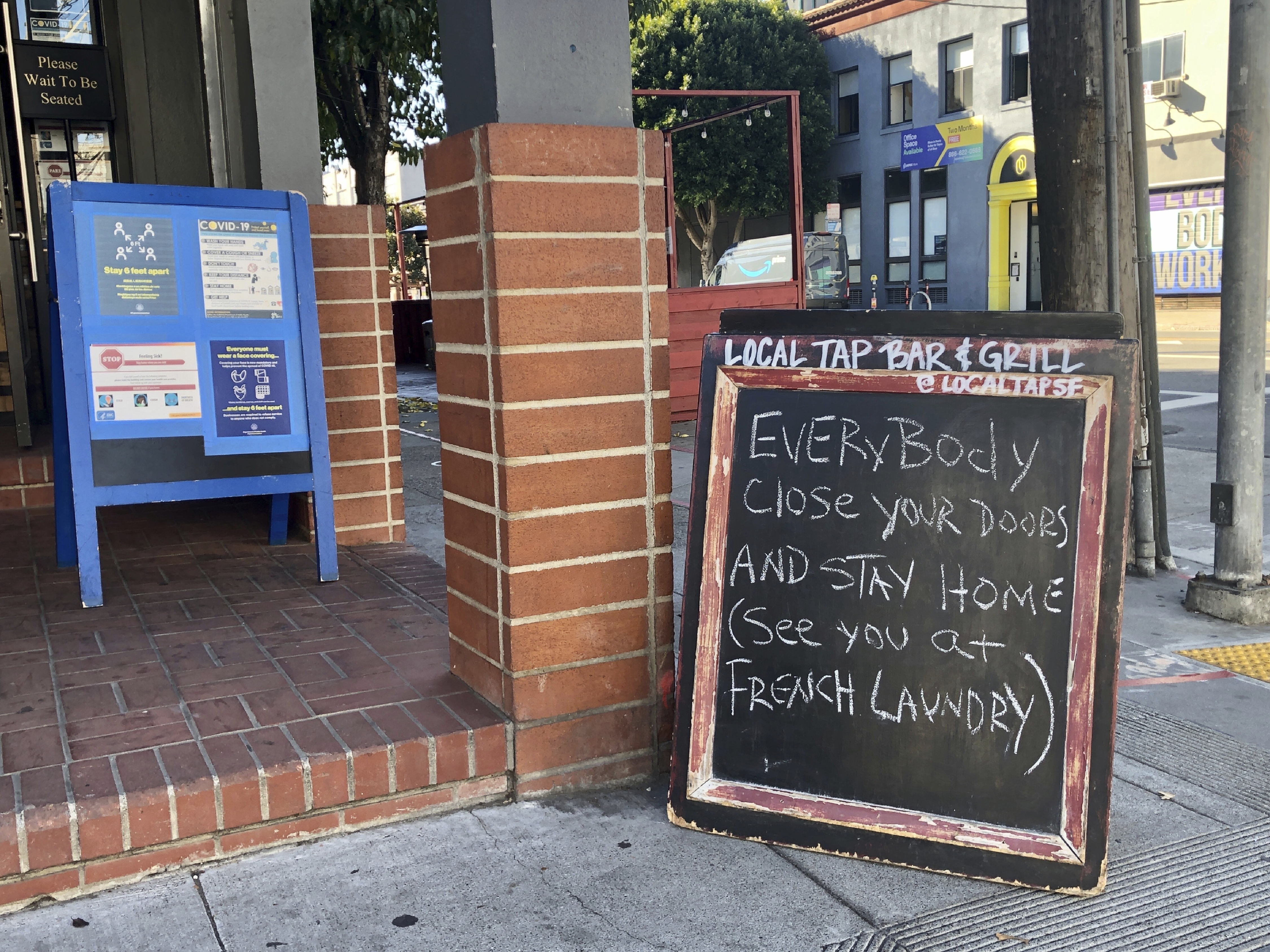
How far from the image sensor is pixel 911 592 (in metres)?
2.55

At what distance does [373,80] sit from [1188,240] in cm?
1901

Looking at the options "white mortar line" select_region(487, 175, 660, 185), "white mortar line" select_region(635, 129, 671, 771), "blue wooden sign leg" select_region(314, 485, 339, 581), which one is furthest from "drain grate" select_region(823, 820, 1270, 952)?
"blue wooden sign leg" select_region(314, 485, 339, 581)

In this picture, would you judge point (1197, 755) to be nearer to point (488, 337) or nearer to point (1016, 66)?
point (488, 337)

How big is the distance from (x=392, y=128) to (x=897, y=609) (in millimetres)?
13732

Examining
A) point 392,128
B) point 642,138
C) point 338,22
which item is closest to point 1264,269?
point 642,138

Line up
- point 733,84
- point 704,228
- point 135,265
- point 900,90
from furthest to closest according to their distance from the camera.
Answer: point 704,228, point 733,84, point 900,90, point 135,265

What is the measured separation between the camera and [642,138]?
2.81 metres

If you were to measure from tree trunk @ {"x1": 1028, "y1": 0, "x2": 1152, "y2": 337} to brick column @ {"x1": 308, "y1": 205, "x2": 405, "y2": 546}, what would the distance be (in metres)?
2.90

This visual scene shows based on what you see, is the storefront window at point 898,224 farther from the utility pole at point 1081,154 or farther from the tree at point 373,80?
the utility pole at point 1081,154

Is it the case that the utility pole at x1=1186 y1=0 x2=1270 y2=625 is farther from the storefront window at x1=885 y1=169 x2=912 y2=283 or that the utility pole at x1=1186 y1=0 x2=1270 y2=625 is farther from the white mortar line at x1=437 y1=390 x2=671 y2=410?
the storefront window at x1=885 y1=169 x2=912 y2=283

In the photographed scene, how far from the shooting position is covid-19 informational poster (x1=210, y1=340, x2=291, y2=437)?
13.3ft

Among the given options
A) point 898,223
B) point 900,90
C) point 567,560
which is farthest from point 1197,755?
point 900,90

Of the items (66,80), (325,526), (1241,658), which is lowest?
(1241,658)

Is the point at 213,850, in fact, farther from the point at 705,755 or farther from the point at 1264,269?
the point at 1264,269
